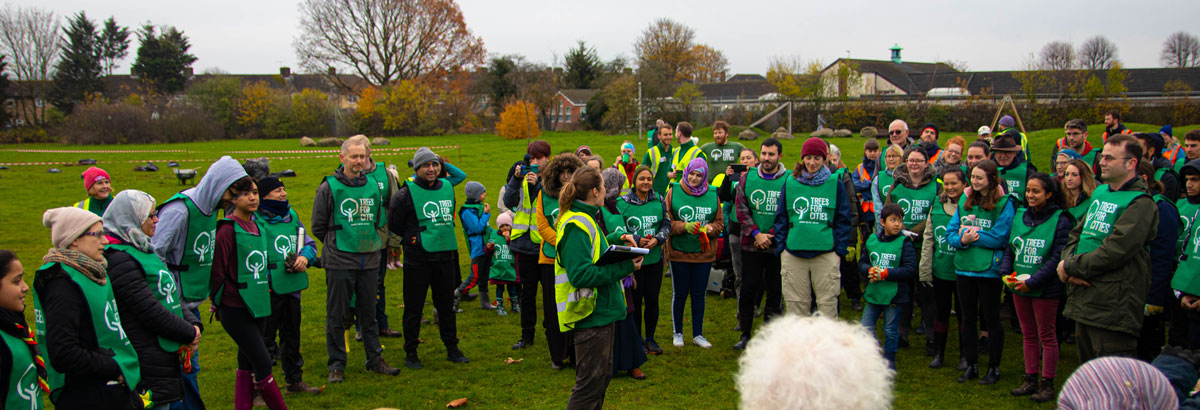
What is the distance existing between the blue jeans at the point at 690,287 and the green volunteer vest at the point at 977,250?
2.25 meters

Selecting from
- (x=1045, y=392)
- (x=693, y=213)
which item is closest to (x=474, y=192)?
(x=693, y=213)

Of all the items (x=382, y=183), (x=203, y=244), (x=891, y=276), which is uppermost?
(x=382, y=183)

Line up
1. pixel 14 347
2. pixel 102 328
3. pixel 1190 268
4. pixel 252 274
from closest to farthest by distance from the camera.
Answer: pixel 14 347
pixel 102 328
pixel 1190 268
pixel 252 274

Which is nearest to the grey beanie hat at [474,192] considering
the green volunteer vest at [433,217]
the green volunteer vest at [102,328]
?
the green volunteer vest at [433,217]

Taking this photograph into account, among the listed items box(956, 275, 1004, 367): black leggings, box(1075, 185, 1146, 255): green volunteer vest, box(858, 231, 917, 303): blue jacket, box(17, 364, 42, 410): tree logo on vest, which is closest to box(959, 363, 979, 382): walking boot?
box(956, 275, 1004, 367): black leggings

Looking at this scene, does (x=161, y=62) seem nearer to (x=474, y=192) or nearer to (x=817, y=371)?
(x=474, y=192)

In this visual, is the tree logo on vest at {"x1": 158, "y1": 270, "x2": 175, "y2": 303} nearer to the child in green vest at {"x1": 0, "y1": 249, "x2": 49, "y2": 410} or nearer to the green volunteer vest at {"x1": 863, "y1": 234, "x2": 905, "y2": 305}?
the child in green vest at {"x1": 0, "y1": 249, "x2": 49, "y2": 410}

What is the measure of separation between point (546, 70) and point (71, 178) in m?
37.4

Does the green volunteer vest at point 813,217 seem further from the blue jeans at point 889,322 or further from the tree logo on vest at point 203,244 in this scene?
the tree logo on vest at point 203,244

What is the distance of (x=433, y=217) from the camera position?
6285mm

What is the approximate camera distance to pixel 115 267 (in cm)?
372

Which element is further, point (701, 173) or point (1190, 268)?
point (701, 173)

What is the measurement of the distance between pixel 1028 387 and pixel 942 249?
1.30 m

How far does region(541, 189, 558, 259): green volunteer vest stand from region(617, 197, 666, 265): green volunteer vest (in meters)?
0.68
